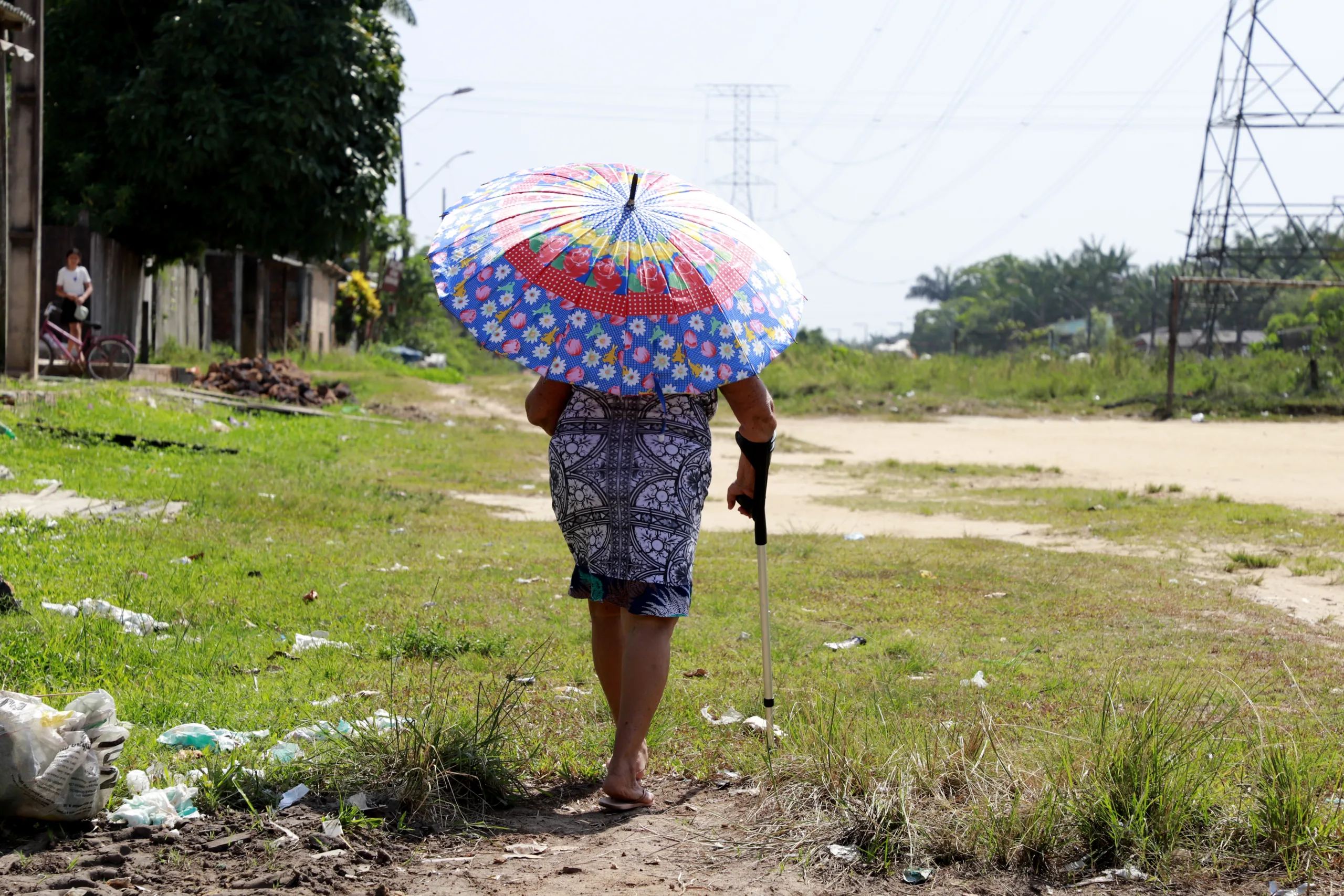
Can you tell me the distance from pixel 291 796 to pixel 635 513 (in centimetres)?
116

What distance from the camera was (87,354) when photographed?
15750 millimetres

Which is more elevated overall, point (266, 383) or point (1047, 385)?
point (1047, 385)

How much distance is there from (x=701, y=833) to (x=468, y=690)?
4.61 ft

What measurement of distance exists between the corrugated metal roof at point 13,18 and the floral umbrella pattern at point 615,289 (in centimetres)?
968

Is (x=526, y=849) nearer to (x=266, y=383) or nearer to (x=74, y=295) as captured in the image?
(x=74, y=295)

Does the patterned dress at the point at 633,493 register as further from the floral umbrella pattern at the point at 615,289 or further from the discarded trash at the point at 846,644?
the discarded trash at the point at 846,644

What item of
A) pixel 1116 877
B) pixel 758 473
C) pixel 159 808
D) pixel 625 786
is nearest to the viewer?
pixel 1116 877

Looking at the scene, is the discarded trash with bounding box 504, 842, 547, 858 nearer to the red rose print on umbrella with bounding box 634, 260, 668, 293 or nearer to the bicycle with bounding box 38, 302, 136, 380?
the red rose print on umbrella with bounding box 634, 260, 668, 293

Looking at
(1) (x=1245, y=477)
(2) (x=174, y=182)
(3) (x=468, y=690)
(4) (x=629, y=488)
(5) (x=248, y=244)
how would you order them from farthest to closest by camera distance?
(5) (x=248, y=244) → (2) (x=174, y=182) → (1) (x=1245, y=477) → (3) (x=468, y=690) → (4) (x=629, y=488)

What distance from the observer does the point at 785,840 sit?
3.20m

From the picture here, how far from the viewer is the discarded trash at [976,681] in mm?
4812

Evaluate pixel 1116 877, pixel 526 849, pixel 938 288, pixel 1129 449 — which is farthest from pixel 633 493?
pixel 938 288

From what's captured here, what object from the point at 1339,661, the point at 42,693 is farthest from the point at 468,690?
the point at 1339,661

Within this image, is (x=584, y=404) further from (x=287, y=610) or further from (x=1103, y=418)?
(x=1103, y=418)
